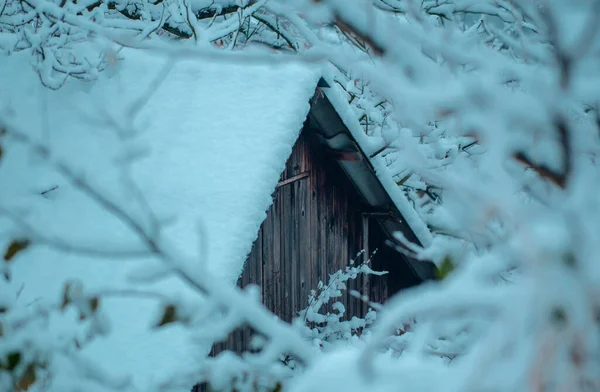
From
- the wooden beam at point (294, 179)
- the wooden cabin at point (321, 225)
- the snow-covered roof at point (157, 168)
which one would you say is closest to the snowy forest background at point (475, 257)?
the snow-covered roof at point (157, 168)

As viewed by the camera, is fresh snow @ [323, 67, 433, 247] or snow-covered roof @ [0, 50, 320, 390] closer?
snow-covered roof @ [0, 50, 320, 390]

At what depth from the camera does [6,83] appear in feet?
13.1

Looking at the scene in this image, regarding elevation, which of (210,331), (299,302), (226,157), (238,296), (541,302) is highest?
(226,157)

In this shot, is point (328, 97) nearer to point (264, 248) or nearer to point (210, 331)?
point (264, 248)

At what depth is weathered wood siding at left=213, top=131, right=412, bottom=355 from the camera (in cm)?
391

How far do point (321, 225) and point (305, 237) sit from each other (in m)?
0.26

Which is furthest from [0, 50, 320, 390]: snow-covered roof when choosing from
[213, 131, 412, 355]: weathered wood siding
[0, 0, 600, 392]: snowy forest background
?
[213, 131, 412, 355]: weathered wood siding

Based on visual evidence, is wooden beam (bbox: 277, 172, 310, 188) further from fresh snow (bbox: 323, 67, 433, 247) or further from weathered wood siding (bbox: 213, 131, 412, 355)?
fresh snow (bbox: 323, 67, 433, 247)

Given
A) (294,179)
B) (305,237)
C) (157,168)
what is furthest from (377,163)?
(157,168)

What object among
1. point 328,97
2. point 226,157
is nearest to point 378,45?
point 226,157

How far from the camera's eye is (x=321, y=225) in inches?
181

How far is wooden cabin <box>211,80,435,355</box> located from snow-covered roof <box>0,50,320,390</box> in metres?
0.58

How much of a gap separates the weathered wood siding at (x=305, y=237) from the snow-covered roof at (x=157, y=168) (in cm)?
65

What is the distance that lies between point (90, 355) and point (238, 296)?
3.96ft
